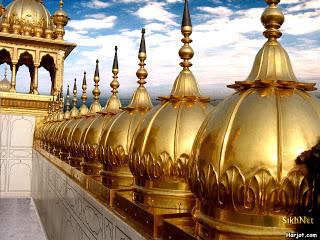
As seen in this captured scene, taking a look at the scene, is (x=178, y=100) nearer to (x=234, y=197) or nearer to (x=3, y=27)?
(x=234, y=197)

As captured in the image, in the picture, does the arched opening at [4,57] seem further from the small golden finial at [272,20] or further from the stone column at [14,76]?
the small golden finial at [272,20]

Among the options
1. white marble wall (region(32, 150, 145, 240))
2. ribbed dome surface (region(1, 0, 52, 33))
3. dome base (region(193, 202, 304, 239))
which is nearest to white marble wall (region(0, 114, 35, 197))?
ribbed dome surface (region(1, 0, 52, 33))

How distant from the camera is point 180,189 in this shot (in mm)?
2580

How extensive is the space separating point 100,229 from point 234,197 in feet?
5.75

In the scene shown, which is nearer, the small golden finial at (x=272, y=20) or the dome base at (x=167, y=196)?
the small golden finial at (x=272, y=20)

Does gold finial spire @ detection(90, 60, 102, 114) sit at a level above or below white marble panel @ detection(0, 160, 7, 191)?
above

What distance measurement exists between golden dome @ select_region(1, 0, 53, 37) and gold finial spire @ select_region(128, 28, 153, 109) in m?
12.3

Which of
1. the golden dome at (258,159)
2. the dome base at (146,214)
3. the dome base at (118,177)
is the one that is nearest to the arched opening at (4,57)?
the dome base at (118,177)

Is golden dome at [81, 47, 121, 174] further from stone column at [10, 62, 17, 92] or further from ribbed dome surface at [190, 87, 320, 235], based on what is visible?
stone column at [10, 62, 17, 92]

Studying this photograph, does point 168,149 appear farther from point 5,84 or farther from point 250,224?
point 5,84

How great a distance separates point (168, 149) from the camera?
2574 mm

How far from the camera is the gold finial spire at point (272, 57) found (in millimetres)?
1942

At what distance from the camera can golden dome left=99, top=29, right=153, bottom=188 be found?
3.51m

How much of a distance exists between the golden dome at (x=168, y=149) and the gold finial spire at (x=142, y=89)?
0.87m
